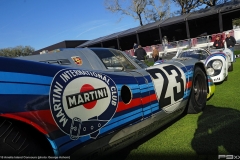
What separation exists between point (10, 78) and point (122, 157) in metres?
1.67

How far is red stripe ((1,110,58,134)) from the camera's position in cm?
142

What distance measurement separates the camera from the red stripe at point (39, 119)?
1.42 m

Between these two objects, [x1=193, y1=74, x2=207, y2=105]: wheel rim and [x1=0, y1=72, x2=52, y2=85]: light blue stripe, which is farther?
[x1=193, y1=74, x2=207, y2=105]: wheel rim

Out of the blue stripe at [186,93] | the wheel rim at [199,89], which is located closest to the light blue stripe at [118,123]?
the blue stripe at [186,93]

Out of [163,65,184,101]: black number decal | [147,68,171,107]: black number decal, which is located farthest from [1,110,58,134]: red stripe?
[163,65,184,101]: black number decal

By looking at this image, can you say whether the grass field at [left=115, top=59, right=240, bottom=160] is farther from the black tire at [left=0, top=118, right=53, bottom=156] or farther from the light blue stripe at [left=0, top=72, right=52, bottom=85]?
the light blue stripe at [left=0, top=72, right=52, bottom=85]

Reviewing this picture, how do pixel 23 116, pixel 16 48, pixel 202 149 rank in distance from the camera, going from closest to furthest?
1. pixel 23 116
2. pixel 202 149
3. pixel 16 48

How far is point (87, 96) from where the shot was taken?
184 cm

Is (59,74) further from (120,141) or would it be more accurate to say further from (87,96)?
(120,141)

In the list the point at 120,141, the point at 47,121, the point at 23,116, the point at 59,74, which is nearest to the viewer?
the point at 23,116

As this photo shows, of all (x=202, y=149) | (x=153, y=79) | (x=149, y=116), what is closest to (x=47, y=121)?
(x=149, y=116)

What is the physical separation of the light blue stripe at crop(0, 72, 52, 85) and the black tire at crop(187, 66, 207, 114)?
272 cm

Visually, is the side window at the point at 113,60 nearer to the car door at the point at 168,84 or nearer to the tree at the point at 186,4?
the car door at the point at 168,84

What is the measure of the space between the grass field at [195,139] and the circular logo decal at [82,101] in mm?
946
